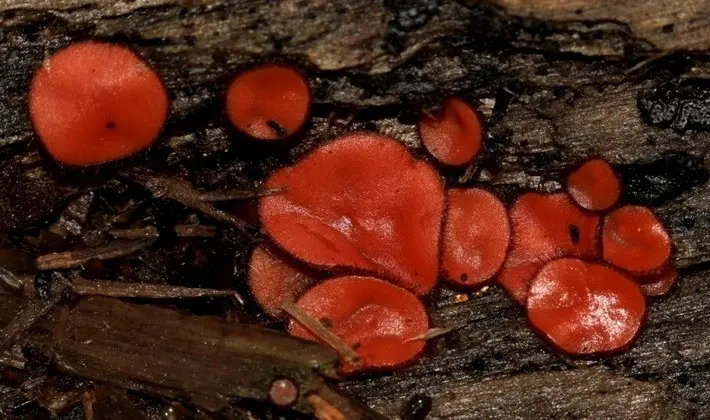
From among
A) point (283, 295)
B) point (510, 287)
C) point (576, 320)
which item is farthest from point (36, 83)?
point (576, 320)

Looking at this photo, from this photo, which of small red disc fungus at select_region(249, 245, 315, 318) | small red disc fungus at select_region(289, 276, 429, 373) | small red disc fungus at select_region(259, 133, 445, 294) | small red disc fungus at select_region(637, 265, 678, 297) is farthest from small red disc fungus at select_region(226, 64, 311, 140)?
small red disc fungus at select_region(637, 265, 678, 297)

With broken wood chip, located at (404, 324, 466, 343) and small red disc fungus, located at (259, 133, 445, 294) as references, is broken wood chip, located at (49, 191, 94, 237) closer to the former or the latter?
small red disc fungus, located at (259, 133, 445, 294)

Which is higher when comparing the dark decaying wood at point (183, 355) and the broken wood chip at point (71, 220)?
the broken wood chip at point (71, 220)

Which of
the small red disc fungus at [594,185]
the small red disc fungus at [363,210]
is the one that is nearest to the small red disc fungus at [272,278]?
the small red disc fungus at [363,210]

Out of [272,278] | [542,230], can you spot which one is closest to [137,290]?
[272,278]

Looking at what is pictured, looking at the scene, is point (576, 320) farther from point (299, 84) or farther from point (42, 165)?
point (42, 165)

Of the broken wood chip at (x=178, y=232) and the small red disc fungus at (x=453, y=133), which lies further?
the broken wood chip at (x=178, y=232)

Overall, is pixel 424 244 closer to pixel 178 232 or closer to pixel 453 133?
pixel 453 133

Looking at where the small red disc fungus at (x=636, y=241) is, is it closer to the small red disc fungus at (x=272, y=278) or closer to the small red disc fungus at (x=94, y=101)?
the small red disc fungus at (x=272, y=278)
